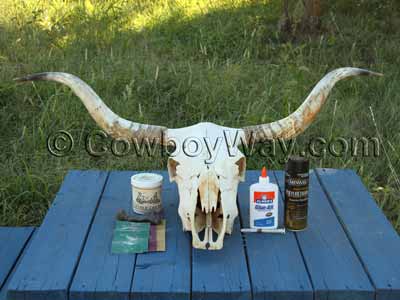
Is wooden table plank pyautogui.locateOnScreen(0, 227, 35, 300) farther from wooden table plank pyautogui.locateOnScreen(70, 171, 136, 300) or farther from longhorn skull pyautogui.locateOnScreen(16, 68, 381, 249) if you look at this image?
longhorn skull pyautogui.locateOnScreen(16, 68, 381, 249)

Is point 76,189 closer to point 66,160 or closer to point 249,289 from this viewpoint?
point 249,289

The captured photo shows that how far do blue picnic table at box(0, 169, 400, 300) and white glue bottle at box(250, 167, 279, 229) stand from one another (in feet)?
0.17

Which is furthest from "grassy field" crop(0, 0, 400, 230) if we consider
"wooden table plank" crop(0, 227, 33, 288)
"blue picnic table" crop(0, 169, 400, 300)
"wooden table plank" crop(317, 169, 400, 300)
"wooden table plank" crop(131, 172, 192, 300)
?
"wooden table plank" crop(131, 172, 192, 300)

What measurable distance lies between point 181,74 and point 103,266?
3.27 m

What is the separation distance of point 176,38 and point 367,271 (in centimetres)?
443

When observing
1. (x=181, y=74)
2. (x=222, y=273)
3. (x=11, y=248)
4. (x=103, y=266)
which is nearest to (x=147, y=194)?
(x=103, y=266)

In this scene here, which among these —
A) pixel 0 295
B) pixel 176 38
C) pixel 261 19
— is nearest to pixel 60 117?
pixel 176 38

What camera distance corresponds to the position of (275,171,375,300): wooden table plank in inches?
79.7

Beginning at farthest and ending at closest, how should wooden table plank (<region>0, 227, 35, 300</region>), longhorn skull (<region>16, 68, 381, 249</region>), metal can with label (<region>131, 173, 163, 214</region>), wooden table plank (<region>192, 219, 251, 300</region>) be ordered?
wooden table plank (<region>0, 227, 35, 300</region>) < metal can with label (<region>131, 173, 163, 214</region>) < longhorn skull (<region>16, 68, 381, 249</region>) < wooden table plank (<region>192, 219, 251, 300</region>)

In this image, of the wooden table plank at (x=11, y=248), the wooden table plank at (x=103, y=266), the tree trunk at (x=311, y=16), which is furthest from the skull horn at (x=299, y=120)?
the tree trunk at (x=311, y=16)

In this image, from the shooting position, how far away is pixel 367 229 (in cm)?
245

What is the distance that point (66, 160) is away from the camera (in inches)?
173

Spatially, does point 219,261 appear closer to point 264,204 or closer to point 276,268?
point 276,268

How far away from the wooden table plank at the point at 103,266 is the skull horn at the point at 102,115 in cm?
30
